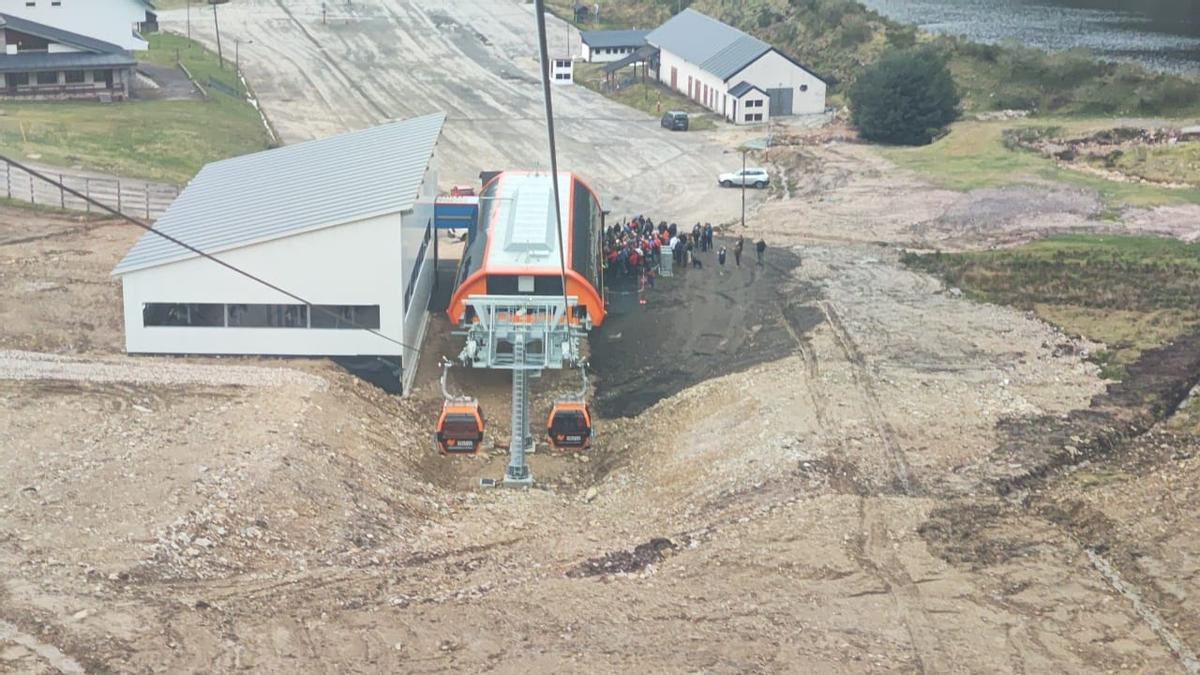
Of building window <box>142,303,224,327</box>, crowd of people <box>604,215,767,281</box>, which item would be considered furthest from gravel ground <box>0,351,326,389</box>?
crowd of people <box>604,215,767,281</box>

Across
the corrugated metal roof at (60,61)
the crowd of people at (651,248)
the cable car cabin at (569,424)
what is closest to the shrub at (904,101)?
the crowd of people at (651,248)

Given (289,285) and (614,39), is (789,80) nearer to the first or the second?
(614,39)

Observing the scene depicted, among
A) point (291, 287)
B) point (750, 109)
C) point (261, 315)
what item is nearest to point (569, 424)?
point (291, 287)

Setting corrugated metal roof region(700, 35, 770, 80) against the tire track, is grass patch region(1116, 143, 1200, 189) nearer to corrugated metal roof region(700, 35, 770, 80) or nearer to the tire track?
corrugated metal roof region(700, 35, 770, 80)

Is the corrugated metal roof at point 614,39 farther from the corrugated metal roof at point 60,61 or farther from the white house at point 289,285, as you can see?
the white house at point 289,285

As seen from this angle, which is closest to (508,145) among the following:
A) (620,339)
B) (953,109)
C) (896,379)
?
(953,109)
